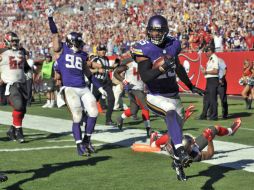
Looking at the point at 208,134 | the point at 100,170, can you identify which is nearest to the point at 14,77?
the point at 100,170

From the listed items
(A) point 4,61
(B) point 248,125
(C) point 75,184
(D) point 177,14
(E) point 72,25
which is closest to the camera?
(C) point 75,184

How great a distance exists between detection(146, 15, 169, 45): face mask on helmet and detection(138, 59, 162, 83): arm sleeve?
0.33 metres

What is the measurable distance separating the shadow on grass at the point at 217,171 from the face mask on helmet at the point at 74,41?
3493 mm

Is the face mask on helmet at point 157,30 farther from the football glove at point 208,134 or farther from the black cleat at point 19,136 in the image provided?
the black cleat at point 19,136

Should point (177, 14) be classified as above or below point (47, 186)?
above

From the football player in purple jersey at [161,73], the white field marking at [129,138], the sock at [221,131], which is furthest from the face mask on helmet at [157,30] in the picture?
the white field marking at [129,138]

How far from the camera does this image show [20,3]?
48.4 metres

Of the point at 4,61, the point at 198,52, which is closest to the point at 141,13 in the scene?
the point at 198,52

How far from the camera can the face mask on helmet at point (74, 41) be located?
11.0 metres

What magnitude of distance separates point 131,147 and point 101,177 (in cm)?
288

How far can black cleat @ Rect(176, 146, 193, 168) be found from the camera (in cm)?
721

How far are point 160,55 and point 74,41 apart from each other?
11.7ft

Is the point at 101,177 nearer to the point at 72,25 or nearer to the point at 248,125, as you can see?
the point at 248,125

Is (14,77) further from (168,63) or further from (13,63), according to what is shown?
(168,63)
